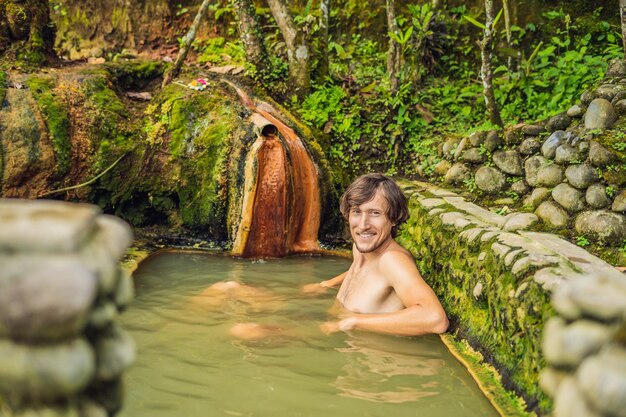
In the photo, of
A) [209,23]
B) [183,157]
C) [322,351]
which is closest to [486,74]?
[183,157]

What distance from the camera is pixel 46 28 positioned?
7695 mm

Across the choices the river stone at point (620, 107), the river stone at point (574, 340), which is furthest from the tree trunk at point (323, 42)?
the river stone at point (574, 340)

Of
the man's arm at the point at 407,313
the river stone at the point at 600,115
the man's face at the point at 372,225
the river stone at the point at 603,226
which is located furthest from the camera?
the river stone at the point at 600,115

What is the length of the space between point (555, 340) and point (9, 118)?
6381mm

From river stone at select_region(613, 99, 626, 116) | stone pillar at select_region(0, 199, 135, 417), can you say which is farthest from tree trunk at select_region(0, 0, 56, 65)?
stone pillar at select_region(0, 199, 135, 417)

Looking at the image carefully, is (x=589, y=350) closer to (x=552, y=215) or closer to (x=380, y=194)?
A: (x=380, y=194)

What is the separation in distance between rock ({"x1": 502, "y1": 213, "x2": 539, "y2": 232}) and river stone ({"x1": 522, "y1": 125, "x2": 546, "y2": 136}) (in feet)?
4.85

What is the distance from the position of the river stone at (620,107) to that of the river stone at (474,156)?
1.36m

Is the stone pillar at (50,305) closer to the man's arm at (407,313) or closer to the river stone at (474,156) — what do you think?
the man's arm at (407,313)

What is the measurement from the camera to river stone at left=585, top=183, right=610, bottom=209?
4.90m

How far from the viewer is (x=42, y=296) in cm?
136

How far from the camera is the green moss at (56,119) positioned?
21.9 feet

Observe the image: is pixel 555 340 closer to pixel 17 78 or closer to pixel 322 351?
pixel 322 351

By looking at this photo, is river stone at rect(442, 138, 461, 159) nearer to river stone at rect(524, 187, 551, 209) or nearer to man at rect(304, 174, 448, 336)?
river stone at rect(524, 187, 551, 209)
